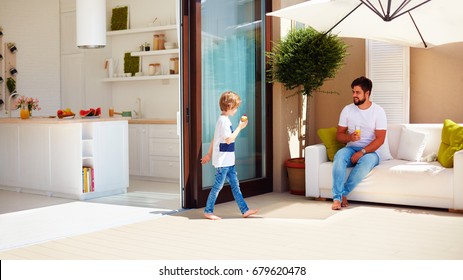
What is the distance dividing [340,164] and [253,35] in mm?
1862

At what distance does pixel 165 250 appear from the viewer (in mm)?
4207

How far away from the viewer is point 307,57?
6.57 meters

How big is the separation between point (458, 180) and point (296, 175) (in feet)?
6.21

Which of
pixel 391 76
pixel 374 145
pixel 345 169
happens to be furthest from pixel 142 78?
pixel 374 145

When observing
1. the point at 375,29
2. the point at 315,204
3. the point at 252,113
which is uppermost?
the point at 375,29

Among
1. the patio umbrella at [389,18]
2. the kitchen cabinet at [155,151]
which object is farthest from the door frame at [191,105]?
the kitchen cabinet at [155,151]

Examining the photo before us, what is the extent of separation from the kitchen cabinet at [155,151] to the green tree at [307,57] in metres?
1.97

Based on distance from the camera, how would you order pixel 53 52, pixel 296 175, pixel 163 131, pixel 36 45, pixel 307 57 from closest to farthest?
pixel 307 57 → pixel 296 175 → pixel 163 131 → pixel 36 45 → pixel 53 52

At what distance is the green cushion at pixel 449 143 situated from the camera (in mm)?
5734

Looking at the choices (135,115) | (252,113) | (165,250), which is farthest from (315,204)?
(135,115)

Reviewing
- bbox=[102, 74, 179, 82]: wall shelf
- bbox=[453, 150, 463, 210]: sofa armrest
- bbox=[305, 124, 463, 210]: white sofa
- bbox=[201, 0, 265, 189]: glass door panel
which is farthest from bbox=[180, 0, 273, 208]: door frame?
bbox=[102, 74, 179, 82]: wall shelf

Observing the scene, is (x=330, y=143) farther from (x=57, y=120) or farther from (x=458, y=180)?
(x=57, y=120)

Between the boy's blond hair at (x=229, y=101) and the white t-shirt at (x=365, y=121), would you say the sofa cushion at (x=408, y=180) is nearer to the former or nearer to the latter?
the white t-shirt at (x=365, y=121)
